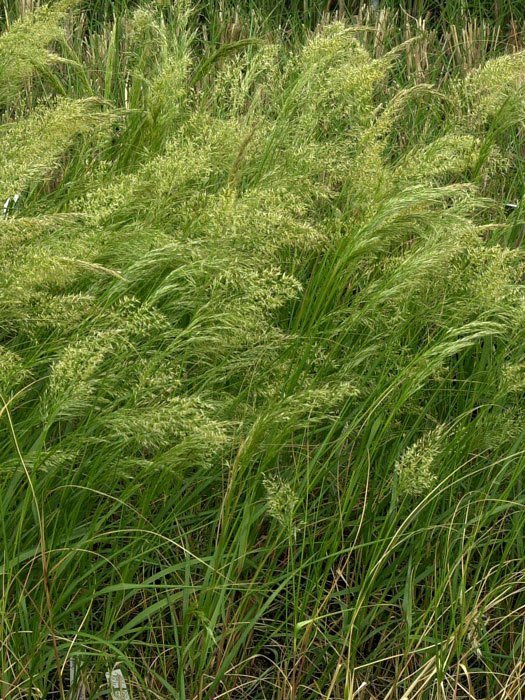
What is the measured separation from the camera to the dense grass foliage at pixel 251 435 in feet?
6.04

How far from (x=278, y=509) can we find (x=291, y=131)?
1.13m

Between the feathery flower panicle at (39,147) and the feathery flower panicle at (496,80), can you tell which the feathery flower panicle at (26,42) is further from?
the feathery flower panicle at (496,80)

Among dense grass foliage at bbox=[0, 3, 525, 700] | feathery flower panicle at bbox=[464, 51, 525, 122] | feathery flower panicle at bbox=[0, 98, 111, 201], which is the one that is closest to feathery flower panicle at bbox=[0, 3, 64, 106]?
dense grass foliage at bbox=[0, 3, 525, 700]

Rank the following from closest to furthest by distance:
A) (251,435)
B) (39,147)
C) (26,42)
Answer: (251,435), (39,147), (26,42)

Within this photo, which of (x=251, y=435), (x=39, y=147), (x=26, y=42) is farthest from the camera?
(x=26, y=42)

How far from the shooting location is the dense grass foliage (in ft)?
6.04

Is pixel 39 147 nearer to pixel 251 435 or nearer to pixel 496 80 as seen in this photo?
pixel 251 435

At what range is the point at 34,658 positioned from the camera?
181 centimetres

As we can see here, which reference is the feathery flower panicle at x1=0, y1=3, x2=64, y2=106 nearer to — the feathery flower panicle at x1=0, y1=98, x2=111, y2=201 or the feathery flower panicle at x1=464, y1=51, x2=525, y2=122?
the feathery flower panicle at x1=0, y1=98, x2=111, y2=201

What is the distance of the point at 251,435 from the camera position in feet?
5.72

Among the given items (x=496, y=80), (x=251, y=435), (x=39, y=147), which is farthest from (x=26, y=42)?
(x=251, y=435)

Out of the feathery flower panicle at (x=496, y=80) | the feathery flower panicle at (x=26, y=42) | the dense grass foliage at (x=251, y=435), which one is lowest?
Answer: the dense grass foliage at (x=251, y=435)

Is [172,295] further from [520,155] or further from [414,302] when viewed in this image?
[520,155]

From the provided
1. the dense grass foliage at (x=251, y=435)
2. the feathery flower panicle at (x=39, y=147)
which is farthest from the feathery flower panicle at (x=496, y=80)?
the feathery flower panicle at (x=39, y=147)
